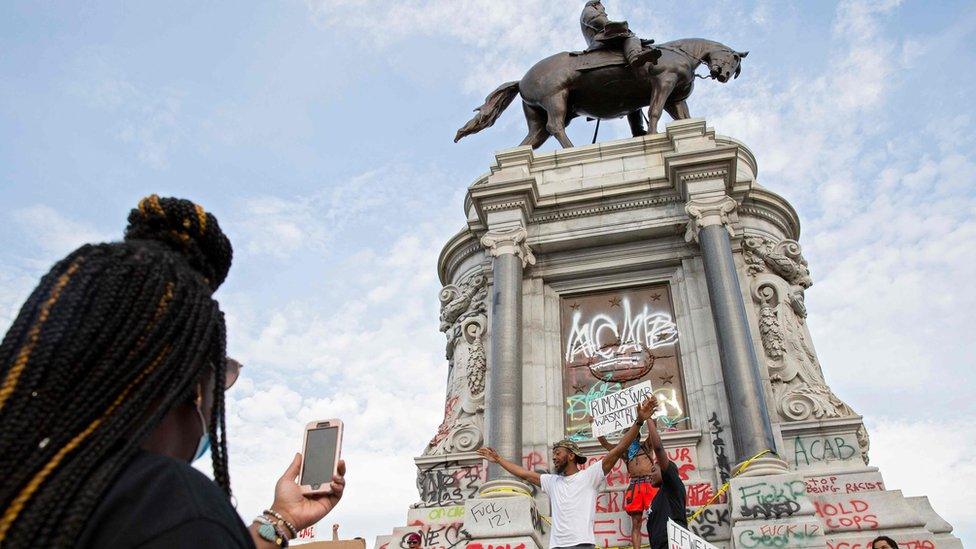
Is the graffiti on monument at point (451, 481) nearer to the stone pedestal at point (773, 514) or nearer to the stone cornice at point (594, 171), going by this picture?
the stone pedestal at point (773, 514)

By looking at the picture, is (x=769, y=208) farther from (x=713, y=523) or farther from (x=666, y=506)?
(x=666, y=506)

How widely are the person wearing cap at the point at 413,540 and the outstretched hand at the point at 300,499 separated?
7336 millimetres

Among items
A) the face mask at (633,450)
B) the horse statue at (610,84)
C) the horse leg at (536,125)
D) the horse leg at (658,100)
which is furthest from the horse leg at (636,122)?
the face mask at (633,450)

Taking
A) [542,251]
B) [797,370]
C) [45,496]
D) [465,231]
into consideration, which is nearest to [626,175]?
[542,251]

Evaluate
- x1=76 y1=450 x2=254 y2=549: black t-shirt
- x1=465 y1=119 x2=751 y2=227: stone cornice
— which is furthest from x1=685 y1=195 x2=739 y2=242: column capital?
x1=76 y1=450 x2=254 y2=549: black t-shirt

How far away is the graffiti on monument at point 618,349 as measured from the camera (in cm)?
1091

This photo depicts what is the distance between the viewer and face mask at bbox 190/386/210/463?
5.99ft

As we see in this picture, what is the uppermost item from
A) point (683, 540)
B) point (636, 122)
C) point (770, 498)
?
point (636, 122)

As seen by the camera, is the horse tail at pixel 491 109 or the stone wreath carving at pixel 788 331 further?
the horse tail at pixel 491 109

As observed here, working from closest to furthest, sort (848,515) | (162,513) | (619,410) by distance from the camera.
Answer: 1. (162,513)
2. (848,515)
3. (619,410)

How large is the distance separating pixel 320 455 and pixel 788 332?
33.1 feet

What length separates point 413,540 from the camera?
9641mm

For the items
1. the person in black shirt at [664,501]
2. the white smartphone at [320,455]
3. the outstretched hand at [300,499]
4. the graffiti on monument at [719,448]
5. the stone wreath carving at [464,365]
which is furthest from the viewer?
the stone wreath carving at [464,365]

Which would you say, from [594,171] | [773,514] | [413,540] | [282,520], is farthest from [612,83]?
[282,520]
